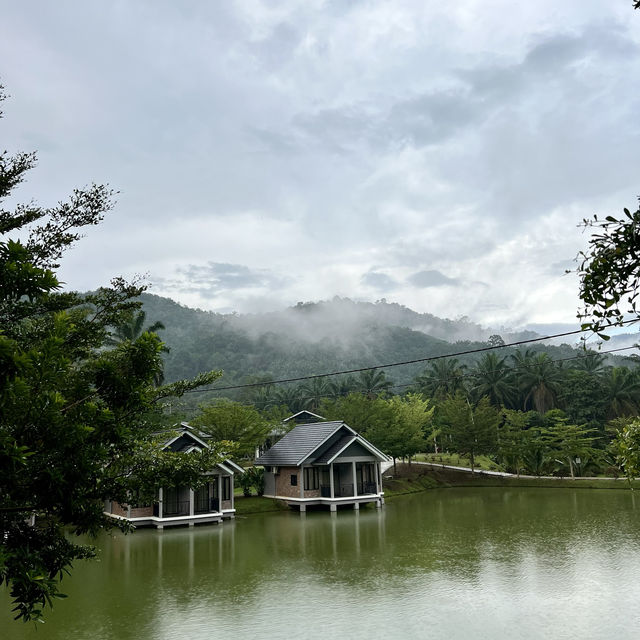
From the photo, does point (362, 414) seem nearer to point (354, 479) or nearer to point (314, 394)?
point (354, 479)

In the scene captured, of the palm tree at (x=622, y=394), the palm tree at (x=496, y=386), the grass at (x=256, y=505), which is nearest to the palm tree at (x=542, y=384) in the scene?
the palm tree at (x=496, y=386)

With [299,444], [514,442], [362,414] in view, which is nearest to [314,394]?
[362,414]

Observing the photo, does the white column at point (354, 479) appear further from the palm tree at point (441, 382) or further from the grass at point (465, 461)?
the palm tree at point (441, 382)

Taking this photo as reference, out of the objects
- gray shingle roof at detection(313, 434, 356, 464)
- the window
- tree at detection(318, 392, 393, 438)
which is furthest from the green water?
tree at detection(318, 392, 393, 438)

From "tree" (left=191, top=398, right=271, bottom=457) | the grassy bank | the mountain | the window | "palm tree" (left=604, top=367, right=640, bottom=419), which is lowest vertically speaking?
the grassy bank

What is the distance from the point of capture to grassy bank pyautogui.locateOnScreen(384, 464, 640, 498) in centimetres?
3734

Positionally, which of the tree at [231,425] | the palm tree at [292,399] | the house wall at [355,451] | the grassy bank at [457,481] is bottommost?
the grassy bank at [457,481]

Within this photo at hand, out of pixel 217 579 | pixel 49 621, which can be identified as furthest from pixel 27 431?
pixel 217 579

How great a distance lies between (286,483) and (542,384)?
1350 inches

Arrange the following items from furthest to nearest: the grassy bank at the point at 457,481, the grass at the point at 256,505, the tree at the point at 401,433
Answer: the tree at the point at 401,433 < the grassy bank at the point at 457,481 < the grass at the point at 256,505

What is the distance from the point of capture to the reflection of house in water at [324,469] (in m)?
31.1

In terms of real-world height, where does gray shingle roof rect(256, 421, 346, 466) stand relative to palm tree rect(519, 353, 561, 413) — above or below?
below

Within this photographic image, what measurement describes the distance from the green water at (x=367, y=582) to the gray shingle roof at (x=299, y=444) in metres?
6.46

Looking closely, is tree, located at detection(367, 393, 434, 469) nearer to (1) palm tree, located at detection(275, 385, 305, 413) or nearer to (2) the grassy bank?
(2) the grassy bank
